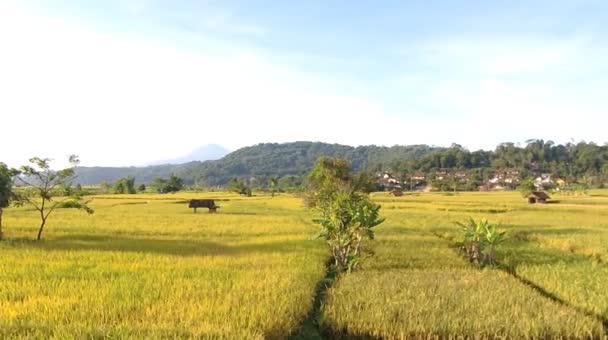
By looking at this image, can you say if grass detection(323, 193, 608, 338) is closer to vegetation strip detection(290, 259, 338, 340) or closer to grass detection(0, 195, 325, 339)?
vegetation strip detection(290, 259, 338, 340)

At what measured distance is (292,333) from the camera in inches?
316

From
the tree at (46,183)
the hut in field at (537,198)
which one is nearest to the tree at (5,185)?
the tree at (46,183)

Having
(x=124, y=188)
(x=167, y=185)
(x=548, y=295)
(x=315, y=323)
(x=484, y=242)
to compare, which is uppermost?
(x=167, y=185)

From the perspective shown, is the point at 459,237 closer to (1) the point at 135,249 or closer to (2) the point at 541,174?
(1) the point at 135,249

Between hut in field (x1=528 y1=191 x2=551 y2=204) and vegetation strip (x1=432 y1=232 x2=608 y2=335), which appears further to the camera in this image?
hut in field (x1=528 y1=191 x2=551 y2=204)

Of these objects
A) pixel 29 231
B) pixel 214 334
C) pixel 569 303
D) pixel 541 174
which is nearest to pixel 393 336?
pixel 214 334

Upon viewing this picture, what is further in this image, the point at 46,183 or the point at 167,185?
the point at 167,185

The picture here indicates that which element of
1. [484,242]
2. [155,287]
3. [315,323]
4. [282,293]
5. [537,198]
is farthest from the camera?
[537,198]

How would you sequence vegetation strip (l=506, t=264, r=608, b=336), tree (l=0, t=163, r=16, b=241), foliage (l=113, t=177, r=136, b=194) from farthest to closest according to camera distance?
foliage (l=113, t=177, r=136, b=194) → tree (l=0, t=163, r=16, b=241) → vegetation strip (l=506, t=264, r=608, b=336)

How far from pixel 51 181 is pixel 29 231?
3944 mm

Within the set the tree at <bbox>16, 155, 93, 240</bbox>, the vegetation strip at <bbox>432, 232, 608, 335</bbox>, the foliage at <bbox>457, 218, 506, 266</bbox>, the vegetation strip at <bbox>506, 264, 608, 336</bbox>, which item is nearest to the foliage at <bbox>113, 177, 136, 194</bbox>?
the tree at <bbox>16, 155, 93, 240</bbox>

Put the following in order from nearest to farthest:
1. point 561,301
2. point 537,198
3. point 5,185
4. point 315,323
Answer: point 315,323 → point 561,301 → point 5,185 → point 537,198

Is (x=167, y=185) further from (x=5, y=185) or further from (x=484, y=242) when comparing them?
(x=484, y=242)

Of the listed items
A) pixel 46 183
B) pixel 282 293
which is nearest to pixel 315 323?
pixel 282 293
